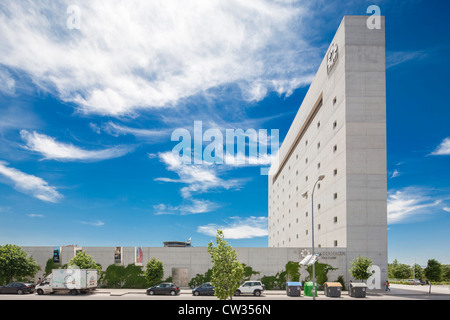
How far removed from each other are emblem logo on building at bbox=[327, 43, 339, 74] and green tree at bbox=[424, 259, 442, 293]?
32026mm

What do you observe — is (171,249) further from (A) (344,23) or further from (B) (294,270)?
(A) (344,23)

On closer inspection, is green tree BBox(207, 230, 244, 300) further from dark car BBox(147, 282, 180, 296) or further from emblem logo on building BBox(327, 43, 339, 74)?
emblem logo on building BBox(327, 43, 339, 74)

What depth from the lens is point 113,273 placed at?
52469mm

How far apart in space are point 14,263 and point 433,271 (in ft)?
178

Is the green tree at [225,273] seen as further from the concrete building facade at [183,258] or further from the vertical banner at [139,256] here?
the vertical banner at [139,256]

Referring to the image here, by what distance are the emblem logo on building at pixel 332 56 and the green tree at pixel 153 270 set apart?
40.2 m

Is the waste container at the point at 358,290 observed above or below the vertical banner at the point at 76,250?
below

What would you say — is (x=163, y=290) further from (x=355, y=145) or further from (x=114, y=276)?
(x=355, y=145)

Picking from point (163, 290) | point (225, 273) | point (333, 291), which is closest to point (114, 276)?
point (163, 290)

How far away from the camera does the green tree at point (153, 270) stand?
50.2 m

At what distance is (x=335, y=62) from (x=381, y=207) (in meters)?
23.4

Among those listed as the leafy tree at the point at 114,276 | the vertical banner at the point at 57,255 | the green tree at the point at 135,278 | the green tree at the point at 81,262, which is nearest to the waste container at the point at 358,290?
the green tree at the point at 135,278

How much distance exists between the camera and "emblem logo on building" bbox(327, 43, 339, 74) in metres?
58.2

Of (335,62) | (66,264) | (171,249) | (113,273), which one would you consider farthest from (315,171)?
(66,264)
